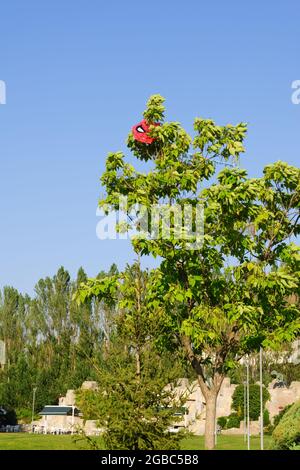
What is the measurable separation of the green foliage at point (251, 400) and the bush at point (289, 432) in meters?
50.8

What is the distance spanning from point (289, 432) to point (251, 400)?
170ft

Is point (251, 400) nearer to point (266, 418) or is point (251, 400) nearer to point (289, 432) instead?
point (266, 418)

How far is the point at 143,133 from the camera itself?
22.7 m

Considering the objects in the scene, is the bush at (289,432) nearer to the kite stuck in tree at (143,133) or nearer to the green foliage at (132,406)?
the green foliage at (132,406)

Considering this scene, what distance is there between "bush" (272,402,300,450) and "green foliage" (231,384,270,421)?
50.8m

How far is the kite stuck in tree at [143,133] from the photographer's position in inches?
886

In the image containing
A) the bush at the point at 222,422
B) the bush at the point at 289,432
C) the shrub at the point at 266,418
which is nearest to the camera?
the bush at the point at 289,432

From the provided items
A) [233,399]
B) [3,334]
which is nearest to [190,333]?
[233,399]

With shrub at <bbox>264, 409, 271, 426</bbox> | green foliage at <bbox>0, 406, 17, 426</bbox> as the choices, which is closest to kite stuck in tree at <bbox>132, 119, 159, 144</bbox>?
shrub at <bbox>264, 409, 271, 426</bbox>

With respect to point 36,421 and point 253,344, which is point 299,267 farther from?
point 36,421

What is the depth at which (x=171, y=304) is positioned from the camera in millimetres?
21141

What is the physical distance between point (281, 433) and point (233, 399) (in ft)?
177

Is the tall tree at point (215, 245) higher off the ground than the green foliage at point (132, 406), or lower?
higher

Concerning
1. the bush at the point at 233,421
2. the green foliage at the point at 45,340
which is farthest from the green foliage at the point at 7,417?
the bush at the point at 233,421
